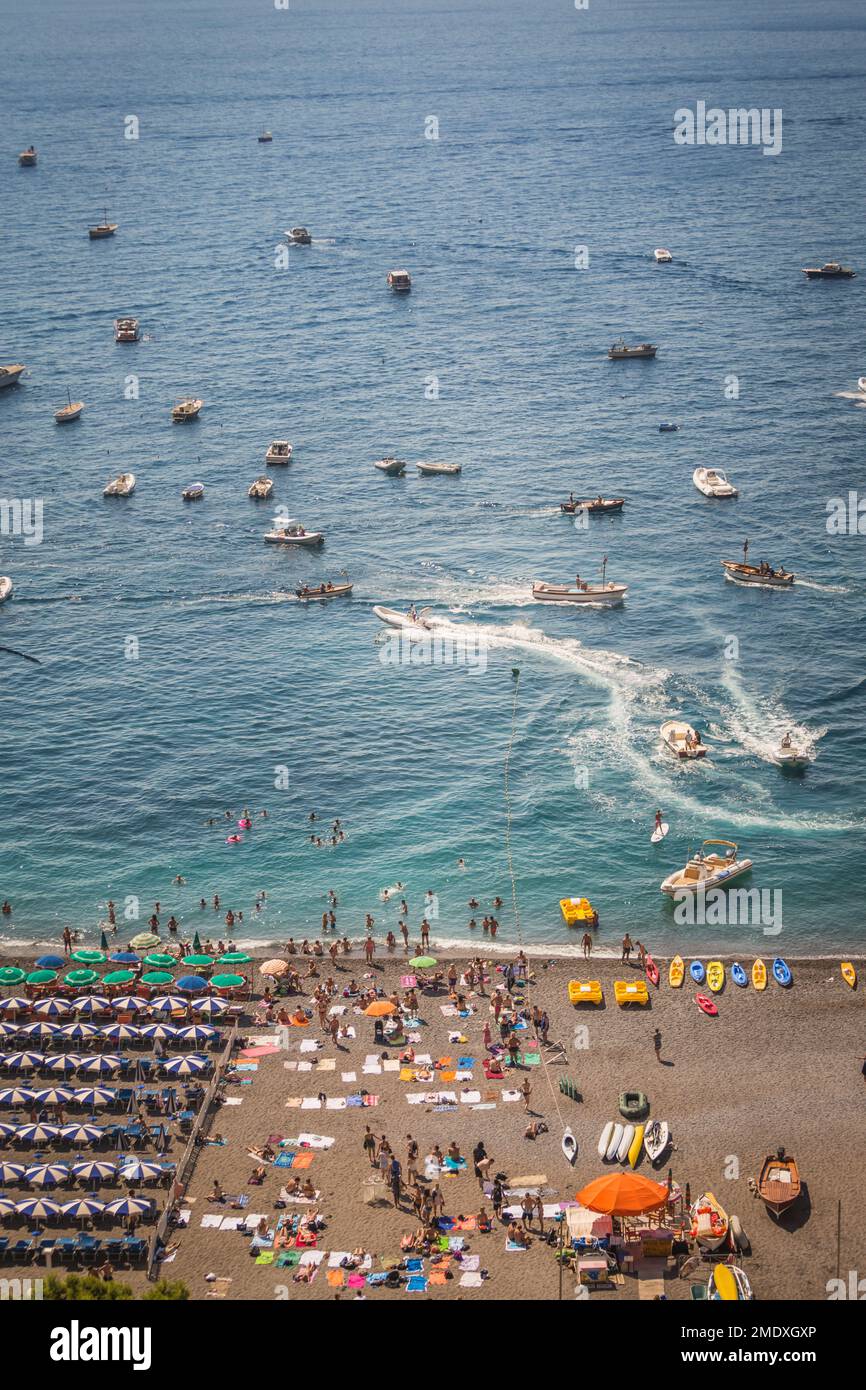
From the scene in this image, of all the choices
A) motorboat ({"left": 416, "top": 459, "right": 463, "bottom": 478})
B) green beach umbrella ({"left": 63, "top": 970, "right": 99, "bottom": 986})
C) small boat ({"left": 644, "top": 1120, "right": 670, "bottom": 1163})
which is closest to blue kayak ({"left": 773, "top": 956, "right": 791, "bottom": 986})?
small boat ({"left": 644, "top": 1120, "right": 670, "bottom": 1163})

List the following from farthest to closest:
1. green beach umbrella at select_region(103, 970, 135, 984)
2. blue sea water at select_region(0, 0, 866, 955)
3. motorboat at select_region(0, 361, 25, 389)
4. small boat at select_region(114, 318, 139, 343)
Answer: small boat at select_region(114, 318, 139, 343) < motorboat at select_region(0, 361, 25, 389) < blue sea water at select_region(0, 0, 866, 955) < green beach umbrella at select_region(103, 970, 135, 984)

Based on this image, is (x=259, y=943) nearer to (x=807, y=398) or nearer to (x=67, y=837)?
(x=67, y=837)

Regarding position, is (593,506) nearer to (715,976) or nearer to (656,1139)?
(715,976)

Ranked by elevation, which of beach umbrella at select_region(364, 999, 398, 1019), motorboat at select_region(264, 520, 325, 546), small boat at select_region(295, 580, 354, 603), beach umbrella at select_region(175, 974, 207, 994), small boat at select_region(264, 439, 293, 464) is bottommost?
beach umbrella at select_region(364, 999, 398, 1019)

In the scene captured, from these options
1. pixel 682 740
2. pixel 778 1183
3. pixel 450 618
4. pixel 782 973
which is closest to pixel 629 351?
pixel 450 618

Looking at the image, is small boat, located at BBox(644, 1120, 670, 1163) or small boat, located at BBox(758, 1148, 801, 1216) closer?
small boat, located at BBox(758, 1148, 801, 1216)

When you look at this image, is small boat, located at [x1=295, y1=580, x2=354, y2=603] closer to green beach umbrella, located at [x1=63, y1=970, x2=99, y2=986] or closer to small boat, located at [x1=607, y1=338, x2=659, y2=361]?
green beach umbrella, located at [x1=63, y1=970, x2=99, y2=986]
